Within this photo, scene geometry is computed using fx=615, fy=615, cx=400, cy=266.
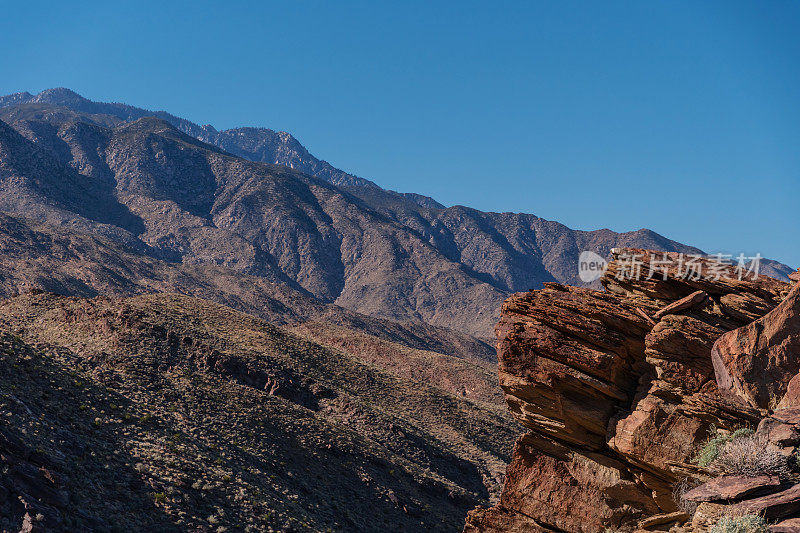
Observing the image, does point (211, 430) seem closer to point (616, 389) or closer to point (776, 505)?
point (616, 389)

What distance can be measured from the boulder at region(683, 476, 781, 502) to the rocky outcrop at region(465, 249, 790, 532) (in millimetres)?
2095

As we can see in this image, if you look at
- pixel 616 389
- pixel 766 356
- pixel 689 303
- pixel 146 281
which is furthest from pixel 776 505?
pixel 146 281

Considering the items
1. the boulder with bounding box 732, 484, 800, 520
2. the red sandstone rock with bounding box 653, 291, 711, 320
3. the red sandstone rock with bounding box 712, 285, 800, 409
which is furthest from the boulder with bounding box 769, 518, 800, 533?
the red sandstone rock with bounding box 653, 291, 711, 320

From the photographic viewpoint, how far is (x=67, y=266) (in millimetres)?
122625

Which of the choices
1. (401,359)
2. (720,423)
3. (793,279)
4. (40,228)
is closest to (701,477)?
(720,423)

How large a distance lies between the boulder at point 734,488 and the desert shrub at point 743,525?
969mm

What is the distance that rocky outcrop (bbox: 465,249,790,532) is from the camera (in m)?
16.0

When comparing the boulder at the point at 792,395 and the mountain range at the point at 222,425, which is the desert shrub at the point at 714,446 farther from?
the mountain range at the point at 222,425

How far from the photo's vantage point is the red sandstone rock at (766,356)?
14750 millimetres

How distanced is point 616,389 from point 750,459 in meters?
4.60

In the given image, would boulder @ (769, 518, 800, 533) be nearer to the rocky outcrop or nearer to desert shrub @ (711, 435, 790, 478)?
→ desert shrub @ (711, 435, 790, 478)

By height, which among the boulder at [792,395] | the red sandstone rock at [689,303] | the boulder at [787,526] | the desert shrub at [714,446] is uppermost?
the red sandstone rock at [689,303]

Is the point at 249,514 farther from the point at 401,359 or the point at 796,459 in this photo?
the point at 401,359

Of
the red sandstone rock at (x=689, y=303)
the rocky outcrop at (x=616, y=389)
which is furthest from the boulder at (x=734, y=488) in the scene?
the red sandstone rock at (x=689, y=303)
